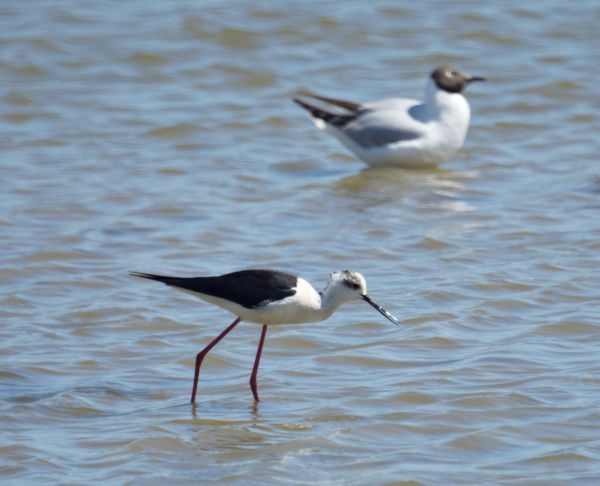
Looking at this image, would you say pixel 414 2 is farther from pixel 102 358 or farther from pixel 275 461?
pixel 275 461

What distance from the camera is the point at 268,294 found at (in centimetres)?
661

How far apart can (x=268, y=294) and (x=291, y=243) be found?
2.74 metres

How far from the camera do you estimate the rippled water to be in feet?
19.6

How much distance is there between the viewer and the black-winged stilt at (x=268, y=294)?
6.59m

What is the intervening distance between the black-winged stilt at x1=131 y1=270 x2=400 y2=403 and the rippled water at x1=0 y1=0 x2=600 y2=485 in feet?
1.24

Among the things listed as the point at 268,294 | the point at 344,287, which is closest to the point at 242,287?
the point at 268,294

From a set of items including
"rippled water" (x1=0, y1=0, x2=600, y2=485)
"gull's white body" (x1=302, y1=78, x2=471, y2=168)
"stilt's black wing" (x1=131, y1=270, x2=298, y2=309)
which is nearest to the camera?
"rippled water" (x1=0, y1=0, x2=600, y2=485)

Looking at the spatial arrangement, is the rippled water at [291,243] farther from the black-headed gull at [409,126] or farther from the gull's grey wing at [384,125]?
the gull's grey wing at [384,125]

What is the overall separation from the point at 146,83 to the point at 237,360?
7254 millimetres

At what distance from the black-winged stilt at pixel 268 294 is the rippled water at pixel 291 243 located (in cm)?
38

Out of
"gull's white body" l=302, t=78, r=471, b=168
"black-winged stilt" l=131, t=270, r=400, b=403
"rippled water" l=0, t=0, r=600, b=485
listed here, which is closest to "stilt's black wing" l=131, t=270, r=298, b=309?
"black-winged stilt" l=131, t=270, r=400, b=403

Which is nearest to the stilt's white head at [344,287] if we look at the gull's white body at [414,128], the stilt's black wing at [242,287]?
the stilt's black wing at [242,287]

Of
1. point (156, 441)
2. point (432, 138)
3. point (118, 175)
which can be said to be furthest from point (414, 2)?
point (156, 441)

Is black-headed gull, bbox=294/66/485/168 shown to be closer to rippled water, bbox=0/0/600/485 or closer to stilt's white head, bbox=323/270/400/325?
rippled water, bbox=0/0/600/485
